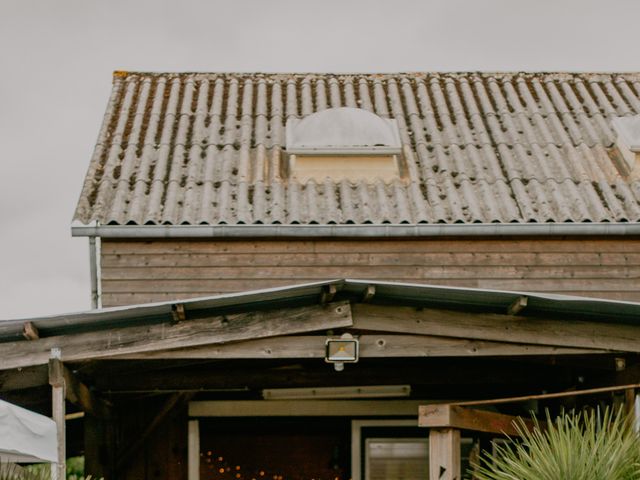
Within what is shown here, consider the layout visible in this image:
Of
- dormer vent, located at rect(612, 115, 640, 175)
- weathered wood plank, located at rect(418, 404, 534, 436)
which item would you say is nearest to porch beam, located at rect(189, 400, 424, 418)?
weathered wood plank, located at rect(418, 404, 534, 436)

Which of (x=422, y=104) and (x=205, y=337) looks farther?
(x=422, y=104)

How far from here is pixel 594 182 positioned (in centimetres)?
1443

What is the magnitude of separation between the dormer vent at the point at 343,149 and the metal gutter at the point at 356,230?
4.06 feet

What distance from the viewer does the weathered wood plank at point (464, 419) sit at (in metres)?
9.43

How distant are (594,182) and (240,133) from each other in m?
4.36

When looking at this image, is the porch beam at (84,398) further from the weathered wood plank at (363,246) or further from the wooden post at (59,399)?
the weathered wood plank at (363,246)

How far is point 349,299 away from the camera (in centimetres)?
967

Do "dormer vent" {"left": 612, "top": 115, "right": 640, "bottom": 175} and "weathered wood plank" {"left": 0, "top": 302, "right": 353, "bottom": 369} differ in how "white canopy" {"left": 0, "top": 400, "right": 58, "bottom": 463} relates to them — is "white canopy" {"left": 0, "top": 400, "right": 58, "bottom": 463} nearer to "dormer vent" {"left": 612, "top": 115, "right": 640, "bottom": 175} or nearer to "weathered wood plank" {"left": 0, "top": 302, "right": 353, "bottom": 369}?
"weathered wood plank" {"left": 0, "top": 302, "right": 353, "bottom": 369}

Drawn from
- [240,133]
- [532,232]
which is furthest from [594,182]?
[240,133]

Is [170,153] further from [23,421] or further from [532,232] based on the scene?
[23,421]

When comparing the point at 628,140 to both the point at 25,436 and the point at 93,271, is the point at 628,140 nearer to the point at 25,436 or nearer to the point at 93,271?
the point at 93,271

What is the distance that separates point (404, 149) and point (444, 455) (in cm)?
631

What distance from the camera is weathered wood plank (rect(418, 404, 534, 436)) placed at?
943 cm

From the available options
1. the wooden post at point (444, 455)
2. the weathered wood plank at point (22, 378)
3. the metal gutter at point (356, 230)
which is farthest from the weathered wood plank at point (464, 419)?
the metal gutter at point (356, 230)
